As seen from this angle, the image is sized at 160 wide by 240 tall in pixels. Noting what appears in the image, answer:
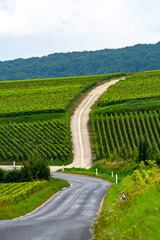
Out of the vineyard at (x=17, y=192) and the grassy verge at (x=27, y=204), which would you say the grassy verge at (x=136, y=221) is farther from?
the vineyard at (x=17, y=192)

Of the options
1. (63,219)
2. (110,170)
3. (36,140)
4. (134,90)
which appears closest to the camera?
(63,219)

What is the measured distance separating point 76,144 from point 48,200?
36284mm

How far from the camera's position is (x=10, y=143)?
59094 millimetres

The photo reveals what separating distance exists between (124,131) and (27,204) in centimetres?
4126

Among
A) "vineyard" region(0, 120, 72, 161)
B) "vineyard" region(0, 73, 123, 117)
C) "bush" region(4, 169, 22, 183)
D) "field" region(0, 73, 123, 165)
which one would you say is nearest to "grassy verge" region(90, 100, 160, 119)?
"field" region(0, 73, 123, 165)

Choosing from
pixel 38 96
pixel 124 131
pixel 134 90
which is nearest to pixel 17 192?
pixel 124 131

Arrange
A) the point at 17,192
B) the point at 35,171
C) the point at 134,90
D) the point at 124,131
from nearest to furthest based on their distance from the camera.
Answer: the point at 17,192, the point at 35,171, the point at 124,131, the point at 134,90

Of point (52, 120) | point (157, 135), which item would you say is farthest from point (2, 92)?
point (157, 135)

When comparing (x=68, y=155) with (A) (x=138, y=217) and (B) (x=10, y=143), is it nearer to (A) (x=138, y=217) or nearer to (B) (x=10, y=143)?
(B) (x=10, y=143)

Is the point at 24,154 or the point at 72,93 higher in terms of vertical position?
the point at 72,93

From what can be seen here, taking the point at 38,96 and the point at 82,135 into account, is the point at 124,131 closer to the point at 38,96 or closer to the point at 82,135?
the point at 82,135

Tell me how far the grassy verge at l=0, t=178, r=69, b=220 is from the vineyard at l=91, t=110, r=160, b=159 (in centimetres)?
2721

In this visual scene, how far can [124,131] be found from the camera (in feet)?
204

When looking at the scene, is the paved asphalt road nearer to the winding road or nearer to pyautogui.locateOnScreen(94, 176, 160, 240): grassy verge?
the winding road
